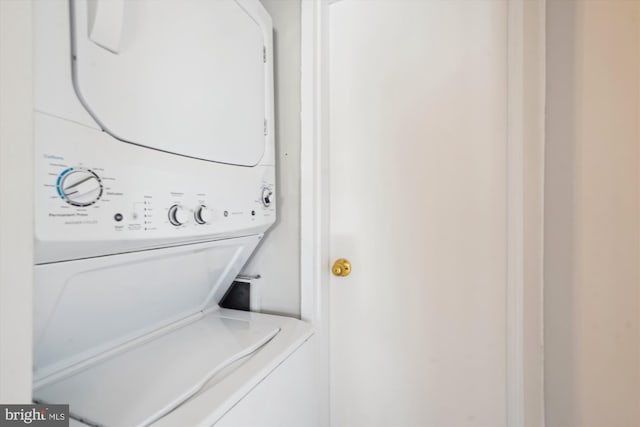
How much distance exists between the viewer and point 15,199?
1.13ft

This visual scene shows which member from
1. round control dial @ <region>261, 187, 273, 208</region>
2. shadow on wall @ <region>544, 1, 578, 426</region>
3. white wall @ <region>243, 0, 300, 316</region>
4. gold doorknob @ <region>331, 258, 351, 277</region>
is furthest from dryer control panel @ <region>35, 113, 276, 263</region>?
shadow on wall @ <region>544, 1, 578, 426</region>

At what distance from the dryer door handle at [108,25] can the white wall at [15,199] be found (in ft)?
1.21

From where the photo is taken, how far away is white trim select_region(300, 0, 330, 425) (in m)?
1.33

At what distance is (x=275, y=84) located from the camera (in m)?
1.41

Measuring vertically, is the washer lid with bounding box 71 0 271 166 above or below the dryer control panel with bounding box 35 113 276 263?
above

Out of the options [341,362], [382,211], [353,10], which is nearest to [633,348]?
[382,211]

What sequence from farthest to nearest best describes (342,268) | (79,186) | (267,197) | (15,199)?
(342,268)
(267,197)
(79,186)
(15,199)

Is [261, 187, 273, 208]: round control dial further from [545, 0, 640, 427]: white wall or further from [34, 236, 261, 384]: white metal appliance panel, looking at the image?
[545, 0, 640, 427]: white wall

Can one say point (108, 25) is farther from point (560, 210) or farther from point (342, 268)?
point (560, 210)

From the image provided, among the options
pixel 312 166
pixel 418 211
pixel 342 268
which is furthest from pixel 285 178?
pixel 418 211

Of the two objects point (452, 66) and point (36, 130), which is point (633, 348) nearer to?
point (452, 66)

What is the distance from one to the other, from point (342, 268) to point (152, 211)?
2.80ft

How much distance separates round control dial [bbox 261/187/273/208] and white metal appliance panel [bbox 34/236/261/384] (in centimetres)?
16

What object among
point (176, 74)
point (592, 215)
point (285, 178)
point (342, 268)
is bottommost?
point (342, 268)
